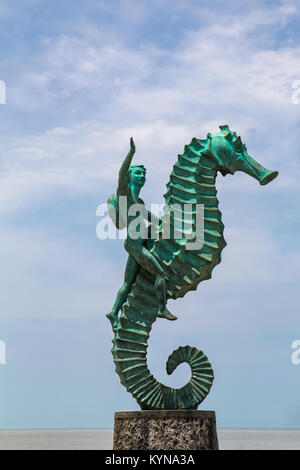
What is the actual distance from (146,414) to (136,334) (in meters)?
0.94

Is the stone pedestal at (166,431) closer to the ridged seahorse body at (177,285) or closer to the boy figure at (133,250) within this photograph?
the ridged seahorse body at (177,285)

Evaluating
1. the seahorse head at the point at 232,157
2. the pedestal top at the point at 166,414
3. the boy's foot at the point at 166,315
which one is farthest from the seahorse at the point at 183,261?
the pedestal top at the point at 166,414

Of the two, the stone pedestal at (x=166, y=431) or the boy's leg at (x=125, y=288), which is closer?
the stone pedestal at (x=166, y=431)

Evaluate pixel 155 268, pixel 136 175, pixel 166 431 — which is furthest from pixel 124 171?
pixel 166 431

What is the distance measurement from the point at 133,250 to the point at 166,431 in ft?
A: 6.89

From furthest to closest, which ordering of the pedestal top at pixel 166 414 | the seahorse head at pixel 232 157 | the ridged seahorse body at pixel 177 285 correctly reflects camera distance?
the seahorse head at pixel 232 157 < the ridged seahorse body at pixel 177 285 < the pedestal top at pixel 166 414

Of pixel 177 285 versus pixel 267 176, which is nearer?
pixel 177 285

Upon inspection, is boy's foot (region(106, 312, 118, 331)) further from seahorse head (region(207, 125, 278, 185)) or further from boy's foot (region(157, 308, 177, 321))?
seahorse head (region(207, 125, 278, 185))

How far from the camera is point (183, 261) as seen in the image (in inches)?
362

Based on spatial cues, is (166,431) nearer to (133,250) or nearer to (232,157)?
(133,250)

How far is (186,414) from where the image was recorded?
8.66 m

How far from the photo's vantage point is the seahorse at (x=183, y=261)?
900 centimetres
